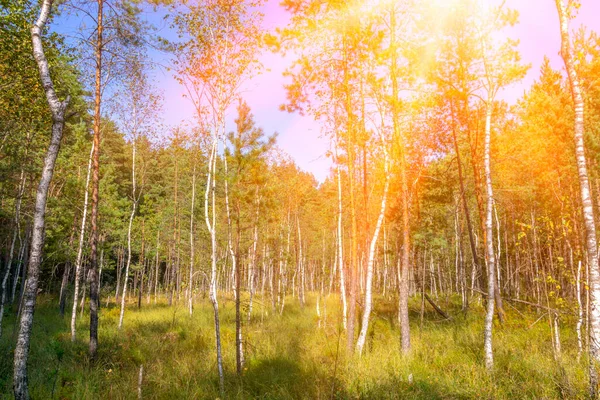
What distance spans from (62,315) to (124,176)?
2553 centimetres

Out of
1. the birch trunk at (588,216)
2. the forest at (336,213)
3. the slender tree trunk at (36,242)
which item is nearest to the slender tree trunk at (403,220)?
the forest at (336,213)

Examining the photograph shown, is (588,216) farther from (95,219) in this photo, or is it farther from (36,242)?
(95,219)

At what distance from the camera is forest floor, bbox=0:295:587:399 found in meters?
6.77

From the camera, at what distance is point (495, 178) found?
22531mm

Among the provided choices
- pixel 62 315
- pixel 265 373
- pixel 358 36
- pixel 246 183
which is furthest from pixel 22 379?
pixel 62 315

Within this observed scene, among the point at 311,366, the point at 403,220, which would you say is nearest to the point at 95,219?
the point at 311,366

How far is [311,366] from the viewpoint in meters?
9.04

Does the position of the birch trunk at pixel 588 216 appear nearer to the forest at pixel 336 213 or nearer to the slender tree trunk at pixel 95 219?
the forest at pixel 336 213

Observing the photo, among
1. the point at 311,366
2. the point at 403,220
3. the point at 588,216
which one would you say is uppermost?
the point at 403,220

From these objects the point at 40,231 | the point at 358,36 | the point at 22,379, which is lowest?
the point at 22,379

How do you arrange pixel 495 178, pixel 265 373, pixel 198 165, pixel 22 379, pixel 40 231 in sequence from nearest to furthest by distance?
pixel 22 379, pixel 40 231, pixel 265 373, pixel 495 178, pixel 198 165

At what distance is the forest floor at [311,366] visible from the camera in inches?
267

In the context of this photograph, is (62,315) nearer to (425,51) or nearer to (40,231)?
(40,231)

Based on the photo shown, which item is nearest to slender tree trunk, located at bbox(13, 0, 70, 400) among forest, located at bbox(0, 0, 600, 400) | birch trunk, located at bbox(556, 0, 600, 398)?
forest, located at bbox(0, 0, 600, 400)
